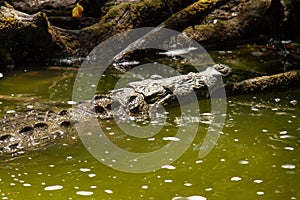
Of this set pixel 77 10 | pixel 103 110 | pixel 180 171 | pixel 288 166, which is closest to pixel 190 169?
pixel 180 171

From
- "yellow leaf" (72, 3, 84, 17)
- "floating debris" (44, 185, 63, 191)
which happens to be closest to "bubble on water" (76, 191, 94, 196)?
"floating debris" (44, 185, 63, 191)

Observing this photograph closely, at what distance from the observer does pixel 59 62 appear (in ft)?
34.3

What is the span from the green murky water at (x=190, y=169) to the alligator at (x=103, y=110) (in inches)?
8.2

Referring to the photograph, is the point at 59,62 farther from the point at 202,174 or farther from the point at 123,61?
the point at 202,174

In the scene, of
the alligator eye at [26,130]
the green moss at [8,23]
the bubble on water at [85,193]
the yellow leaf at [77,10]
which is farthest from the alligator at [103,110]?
the yellow leaf at [77,10]

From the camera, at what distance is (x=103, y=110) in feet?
21.5

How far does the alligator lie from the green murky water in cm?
21

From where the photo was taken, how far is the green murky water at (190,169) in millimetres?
4582

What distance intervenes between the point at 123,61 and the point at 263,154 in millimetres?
5369

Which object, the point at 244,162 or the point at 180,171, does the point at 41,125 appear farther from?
the point at 244,162

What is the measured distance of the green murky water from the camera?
4.58 m

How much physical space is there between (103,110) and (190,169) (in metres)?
1.86

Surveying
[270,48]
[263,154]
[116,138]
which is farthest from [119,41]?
[263,154]

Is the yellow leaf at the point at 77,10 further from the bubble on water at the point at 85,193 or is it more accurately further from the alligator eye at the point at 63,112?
the bubble on water at the point at 85,193
